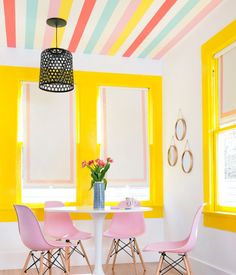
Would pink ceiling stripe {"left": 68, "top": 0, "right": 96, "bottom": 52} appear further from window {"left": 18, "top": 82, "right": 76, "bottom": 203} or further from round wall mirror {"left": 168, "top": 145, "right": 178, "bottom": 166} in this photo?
round wall mirror {"left": 168, "top": 145, "right": 178, "bottom": 166}

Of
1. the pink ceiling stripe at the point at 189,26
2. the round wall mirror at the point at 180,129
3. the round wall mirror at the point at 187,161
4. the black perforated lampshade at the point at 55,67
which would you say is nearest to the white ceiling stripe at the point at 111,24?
the black perforated lampshade at the point at 55,67

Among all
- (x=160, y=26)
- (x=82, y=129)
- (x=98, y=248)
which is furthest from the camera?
(x=82, y=129)

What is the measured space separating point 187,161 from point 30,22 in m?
2.48

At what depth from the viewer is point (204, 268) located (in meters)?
4.91

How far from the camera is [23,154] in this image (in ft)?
19.4

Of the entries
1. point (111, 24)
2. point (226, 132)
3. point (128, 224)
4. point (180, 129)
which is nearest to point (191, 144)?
point (180, 129)

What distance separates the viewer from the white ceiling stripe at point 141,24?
4.59m

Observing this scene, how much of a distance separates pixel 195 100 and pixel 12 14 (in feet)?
7.59

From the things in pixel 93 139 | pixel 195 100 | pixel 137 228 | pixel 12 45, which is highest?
pixel 12 45

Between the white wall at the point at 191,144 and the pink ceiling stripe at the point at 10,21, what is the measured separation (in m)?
2.10

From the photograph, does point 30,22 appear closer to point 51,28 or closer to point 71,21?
point 51,28

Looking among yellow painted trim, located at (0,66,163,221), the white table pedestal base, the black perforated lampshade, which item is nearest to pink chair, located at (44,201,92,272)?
yellow painted trim, located at (0,66,163,221)

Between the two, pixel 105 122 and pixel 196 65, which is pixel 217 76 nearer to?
pixel 196 65

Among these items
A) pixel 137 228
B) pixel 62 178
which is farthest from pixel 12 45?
pixel 137 228
